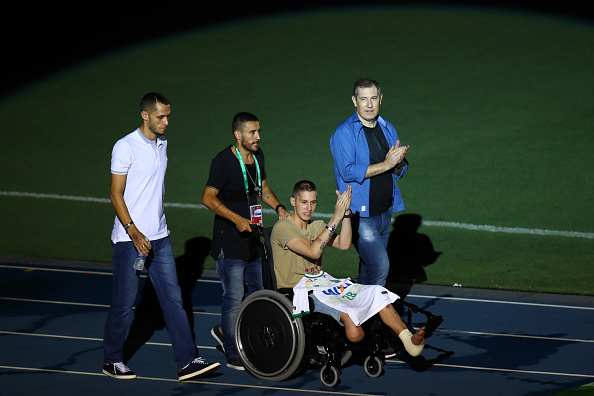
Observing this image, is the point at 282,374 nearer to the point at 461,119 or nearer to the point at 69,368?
the point at 69,368

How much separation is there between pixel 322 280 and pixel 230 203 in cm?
103

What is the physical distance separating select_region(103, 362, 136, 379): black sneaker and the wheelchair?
875 millimetres

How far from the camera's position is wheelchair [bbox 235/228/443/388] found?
7.18 meters

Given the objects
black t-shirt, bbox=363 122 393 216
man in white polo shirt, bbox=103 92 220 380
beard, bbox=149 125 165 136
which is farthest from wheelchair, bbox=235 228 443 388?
beard, bbox=149 125 165 136

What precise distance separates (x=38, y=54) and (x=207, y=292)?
16938mm

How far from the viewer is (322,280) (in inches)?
295

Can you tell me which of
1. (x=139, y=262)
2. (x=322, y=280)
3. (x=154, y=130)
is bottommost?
(x=322, y=280)

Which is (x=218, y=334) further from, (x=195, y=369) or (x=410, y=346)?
(x=410, y=346)

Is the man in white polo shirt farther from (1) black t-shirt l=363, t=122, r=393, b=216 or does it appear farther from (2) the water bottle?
(1) black t-shirt l=363, t=122, r=393, b=216

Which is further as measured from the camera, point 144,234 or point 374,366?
point 374,366

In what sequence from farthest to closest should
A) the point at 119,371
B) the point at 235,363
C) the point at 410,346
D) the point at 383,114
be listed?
the point at 383,114, the point at 235,363, the point at 119,371, the point at 410,346

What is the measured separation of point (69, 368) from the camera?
7883 millimetres

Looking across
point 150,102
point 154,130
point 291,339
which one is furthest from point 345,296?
point 150,102

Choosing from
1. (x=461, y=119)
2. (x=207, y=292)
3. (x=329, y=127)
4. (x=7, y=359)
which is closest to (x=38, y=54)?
(x=329, y=127)
